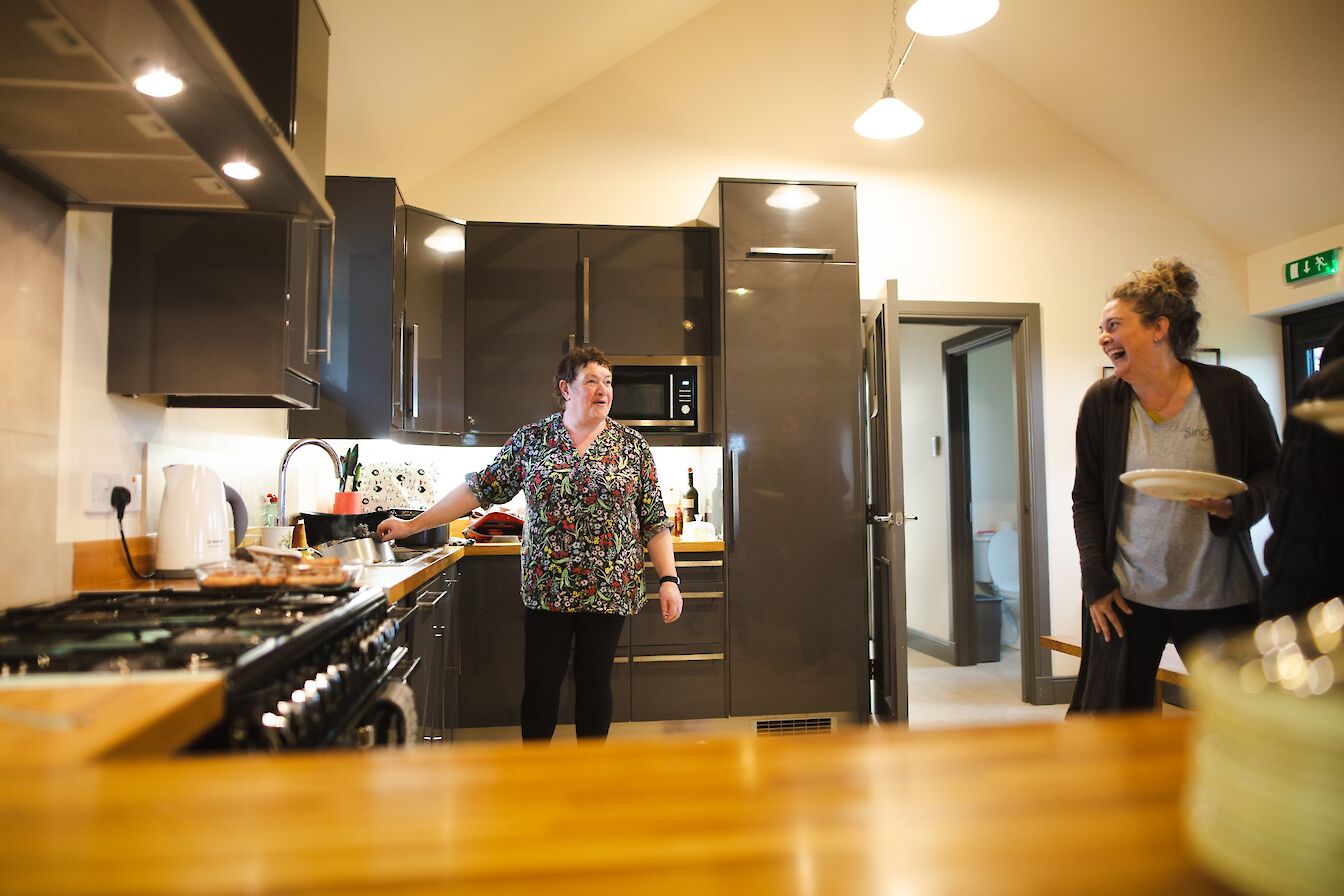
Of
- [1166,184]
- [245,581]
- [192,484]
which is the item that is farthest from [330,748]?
[1166,184]

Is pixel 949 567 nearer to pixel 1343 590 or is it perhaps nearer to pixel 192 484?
pixel 1343 590

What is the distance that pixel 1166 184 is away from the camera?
4.36 metres

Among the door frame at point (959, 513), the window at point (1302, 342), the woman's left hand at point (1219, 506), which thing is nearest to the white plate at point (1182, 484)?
the woman's left hand at point (1219, 506)

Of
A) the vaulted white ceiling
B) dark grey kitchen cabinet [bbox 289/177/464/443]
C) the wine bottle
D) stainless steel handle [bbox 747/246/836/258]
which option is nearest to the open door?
stainless steel handle [bbox 747/246/836/258]

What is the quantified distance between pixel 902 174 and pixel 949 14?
58.7 inches

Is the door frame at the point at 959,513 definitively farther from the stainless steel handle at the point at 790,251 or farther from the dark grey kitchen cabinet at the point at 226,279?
the dark grey kitchen cabinet at the point at 226,279

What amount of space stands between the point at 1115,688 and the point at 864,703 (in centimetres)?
165

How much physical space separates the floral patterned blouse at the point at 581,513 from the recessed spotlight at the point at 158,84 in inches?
55.1

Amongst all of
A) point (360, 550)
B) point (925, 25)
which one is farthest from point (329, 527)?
point (925, 25)

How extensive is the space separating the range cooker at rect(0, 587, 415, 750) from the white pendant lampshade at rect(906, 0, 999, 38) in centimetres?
254

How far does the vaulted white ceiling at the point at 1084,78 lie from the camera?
3.06 meters

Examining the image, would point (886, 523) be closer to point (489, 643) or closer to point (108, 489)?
point (489, 643)

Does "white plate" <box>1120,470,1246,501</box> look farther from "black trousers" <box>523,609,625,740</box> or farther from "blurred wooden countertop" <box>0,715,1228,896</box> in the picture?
"black trousers" <box>523,609,625,740</box>

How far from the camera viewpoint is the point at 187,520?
205 cm
